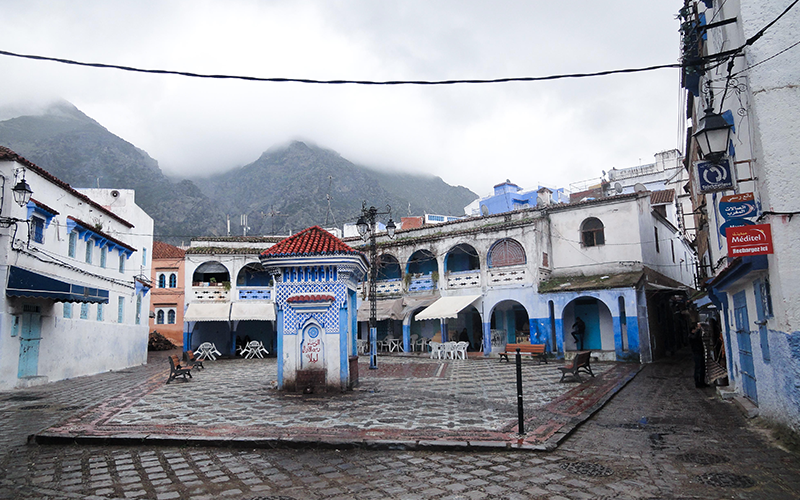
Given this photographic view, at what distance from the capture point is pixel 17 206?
14.6 m

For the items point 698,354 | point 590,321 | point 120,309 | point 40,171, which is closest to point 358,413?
point 698,354

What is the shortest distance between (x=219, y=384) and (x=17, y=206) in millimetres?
7635

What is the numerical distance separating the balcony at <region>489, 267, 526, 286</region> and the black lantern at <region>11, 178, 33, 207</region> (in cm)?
1877

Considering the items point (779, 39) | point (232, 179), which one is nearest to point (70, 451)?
point (779, 39)

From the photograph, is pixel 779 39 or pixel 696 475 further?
pixel 779 39

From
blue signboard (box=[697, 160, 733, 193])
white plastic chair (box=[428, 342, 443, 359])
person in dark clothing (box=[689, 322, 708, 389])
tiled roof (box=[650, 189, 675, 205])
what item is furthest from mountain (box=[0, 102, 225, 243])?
blue signboard (box=[697, 160, 733, 193])

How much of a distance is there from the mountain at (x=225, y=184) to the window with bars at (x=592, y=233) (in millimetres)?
42369

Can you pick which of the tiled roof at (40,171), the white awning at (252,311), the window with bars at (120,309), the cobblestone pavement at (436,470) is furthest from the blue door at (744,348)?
the window with bars at (120,309)

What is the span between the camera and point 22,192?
1400 centimetres

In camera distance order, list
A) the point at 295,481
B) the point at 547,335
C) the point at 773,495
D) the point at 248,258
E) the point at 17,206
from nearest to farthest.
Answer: the point at 773,495, the point at 295,481, the point at 17,206, the point at 547,335, the point at 248,258

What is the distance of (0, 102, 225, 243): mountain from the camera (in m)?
73.8

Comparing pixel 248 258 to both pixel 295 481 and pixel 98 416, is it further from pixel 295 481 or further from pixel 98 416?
pixel 295 481

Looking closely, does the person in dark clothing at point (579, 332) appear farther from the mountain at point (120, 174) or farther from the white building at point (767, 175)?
the mountain at point (120, 174)

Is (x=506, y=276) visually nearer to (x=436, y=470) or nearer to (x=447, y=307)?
(x=447, y=307)
